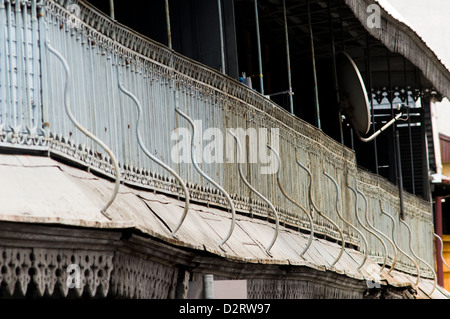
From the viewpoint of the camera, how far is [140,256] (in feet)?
21.6

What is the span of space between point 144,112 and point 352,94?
8134 millimetres

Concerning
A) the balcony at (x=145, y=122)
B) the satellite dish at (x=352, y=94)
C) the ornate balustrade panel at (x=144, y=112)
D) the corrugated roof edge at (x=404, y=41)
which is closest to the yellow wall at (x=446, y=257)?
the corrugated roof edge at (x=404, y=41)

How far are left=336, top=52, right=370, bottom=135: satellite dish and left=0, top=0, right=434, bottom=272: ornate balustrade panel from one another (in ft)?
7.49

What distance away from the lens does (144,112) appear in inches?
321

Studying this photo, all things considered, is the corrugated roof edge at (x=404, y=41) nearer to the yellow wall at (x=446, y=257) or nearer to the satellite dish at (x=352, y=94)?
the satellite dish at (x=352, y=94)

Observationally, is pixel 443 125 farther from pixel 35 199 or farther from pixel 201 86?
pixel 35 199

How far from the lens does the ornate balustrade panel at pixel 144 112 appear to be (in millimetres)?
6375

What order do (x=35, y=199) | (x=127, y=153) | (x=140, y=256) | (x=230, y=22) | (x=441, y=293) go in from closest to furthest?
(x=35, y=199), (x=140, y=256), (x=127, y=153), (x=230, y=22), (x=441, y=293)

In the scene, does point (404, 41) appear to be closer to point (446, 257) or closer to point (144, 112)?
point (446, 257)

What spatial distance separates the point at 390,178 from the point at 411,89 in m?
1.69

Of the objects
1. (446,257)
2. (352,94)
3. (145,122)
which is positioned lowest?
(145,122)

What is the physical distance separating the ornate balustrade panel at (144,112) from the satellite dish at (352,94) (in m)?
2.28

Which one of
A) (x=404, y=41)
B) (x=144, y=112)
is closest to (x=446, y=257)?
(x=404, y=41)

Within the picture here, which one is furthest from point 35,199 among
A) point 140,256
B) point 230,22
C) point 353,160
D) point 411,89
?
point 411,89
